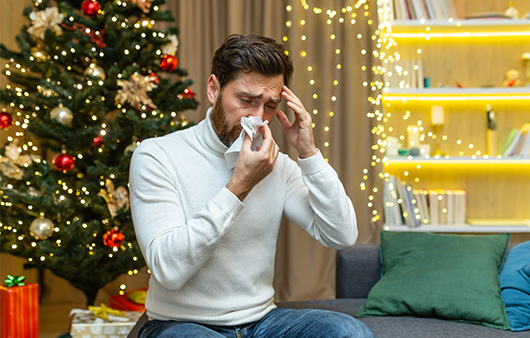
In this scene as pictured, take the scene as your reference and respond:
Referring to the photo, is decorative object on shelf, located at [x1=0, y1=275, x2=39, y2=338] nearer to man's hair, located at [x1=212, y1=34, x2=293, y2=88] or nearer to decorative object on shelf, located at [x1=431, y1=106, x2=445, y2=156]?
man's hair, located at [x1=212, y1=34, x2=293, y2=88]

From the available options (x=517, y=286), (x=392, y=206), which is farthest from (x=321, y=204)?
(x=392, y=206)

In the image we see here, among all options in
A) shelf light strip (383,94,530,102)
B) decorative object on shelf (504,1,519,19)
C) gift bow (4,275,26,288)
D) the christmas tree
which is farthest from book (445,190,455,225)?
gift bow (4,275,26,288)

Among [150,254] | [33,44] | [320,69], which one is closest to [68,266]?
[33,44]

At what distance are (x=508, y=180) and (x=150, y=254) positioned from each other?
3070 millimetres

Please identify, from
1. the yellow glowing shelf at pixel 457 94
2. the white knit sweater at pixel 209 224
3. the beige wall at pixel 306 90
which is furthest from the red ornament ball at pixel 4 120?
the yellow glowing shelf at pixel 457 94

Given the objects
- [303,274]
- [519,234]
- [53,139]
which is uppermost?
[53,139]

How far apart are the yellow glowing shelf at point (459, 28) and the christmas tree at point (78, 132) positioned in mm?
1559

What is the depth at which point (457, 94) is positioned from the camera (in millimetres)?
3639

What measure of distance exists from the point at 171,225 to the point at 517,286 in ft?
4.33

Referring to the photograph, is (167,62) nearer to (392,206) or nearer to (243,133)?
(243,133)

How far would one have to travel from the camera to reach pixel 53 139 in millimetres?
2838

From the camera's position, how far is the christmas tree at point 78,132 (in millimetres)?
2760

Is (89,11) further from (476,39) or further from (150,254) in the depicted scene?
(476,39)

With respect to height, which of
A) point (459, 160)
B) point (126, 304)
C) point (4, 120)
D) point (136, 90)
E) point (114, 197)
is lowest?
point (126, 304)
